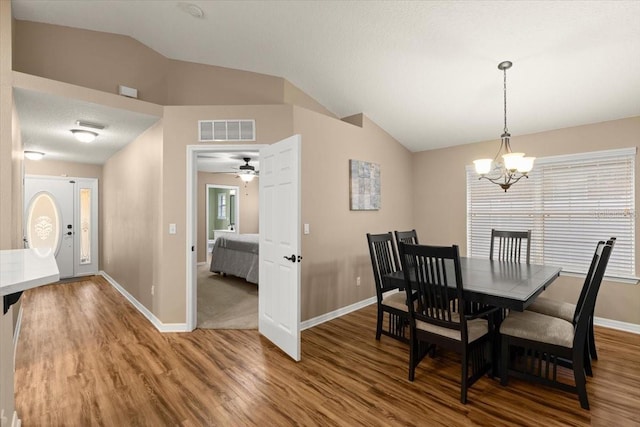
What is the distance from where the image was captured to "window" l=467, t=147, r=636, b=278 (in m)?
3.55

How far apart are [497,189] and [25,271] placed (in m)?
5.03

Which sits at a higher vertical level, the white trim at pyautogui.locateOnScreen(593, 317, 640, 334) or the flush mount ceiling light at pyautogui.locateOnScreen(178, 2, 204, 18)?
the flush mount ceiling light at pyautogui.locateOnScreen(178, 2, 204, 18)

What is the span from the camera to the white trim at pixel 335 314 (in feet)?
11.8

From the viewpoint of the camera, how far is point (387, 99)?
3979mm

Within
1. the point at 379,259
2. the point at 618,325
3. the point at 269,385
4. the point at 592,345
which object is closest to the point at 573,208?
the point at 618,325

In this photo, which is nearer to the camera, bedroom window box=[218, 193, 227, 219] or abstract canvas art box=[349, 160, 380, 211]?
abstract canvas art box=[349, 160, 380, 211]

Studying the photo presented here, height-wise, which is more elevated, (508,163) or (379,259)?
(508,163)

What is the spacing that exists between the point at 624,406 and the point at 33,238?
822 centimetres

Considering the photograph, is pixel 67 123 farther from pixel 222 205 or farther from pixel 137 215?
pixel 222 205

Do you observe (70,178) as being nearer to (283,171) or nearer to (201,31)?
(201,31)

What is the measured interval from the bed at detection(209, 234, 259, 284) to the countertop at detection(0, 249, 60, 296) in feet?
12.9

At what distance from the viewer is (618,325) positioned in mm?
3535

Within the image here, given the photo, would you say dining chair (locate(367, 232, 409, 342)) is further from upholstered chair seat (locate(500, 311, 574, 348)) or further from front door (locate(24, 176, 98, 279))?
front door (locate(24, 176, 98, 279))

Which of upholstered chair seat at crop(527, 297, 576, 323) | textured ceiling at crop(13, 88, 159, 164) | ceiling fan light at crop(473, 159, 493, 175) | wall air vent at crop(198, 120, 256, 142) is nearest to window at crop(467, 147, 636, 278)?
upholstered chair seat at crop(527, 297, 576, 323)
